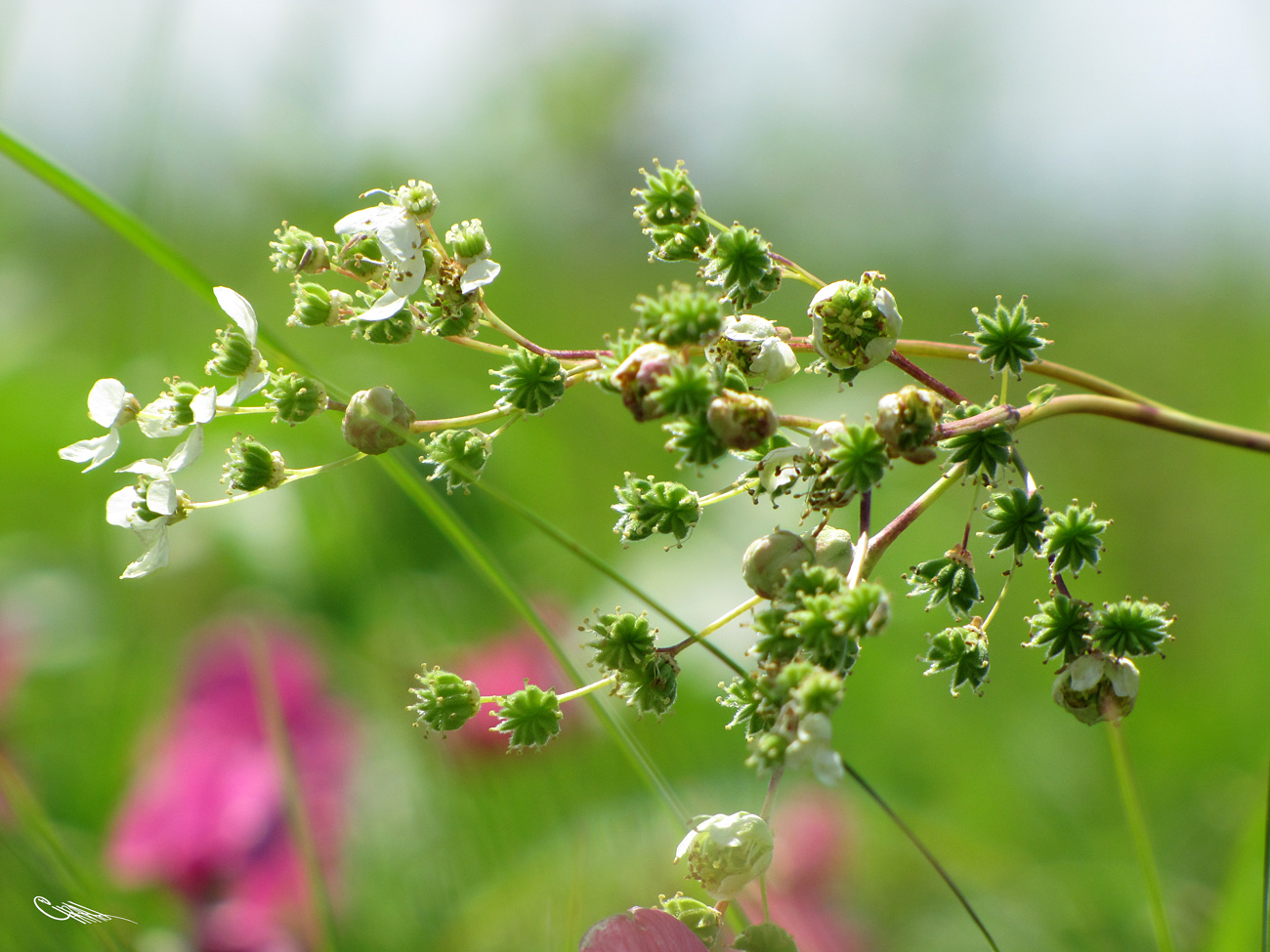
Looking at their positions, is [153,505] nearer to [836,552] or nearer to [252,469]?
[252,469]

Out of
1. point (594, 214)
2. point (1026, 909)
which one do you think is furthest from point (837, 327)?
point (594, 214)

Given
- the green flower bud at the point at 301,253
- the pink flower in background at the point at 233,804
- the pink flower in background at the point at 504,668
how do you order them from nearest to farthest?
the green flower bud at the point at 301,253
the pink flower in background at the point at 233,804
the pink flower in background at the point at 504,668

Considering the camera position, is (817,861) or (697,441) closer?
(697,441)

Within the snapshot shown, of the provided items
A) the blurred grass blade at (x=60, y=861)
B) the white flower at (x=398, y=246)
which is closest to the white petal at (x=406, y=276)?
the white flower at (x=398, y=246)

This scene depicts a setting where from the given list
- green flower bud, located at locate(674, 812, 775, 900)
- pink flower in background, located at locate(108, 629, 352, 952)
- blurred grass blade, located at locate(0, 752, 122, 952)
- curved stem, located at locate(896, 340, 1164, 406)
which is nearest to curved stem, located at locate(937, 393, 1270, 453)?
curved stem, located at locate(896, 340, 1164, 406)

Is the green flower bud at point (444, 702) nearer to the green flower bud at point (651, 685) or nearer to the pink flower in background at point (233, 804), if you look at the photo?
the green flower bud at point (651, 685)

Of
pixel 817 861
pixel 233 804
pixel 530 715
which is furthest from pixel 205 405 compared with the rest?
pixel 817 861
